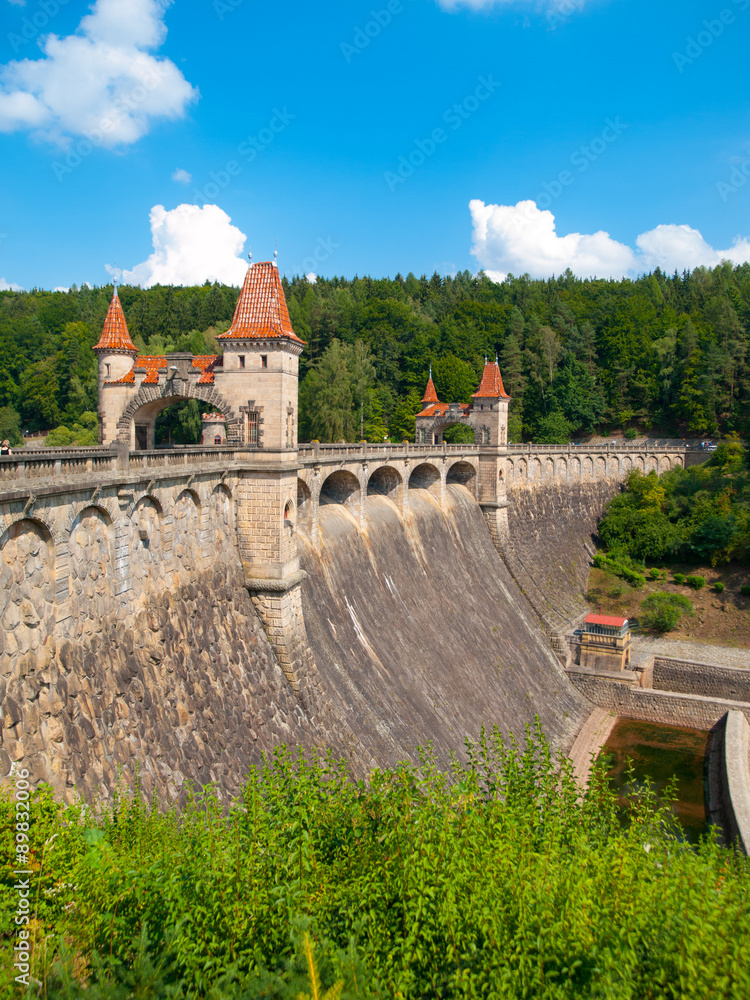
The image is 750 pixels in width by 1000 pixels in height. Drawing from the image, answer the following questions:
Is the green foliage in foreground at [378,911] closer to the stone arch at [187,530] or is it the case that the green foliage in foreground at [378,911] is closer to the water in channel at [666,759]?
the stone arch at [187,530]

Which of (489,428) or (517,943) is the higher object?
(489,428)

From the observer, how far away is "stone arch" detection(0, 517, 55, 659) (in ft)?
41.4

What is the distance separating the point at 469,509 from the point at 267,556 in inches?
1040

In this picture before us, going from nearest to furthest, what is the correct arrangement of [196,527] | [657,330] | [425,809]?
[425,809] → [196,527] → [657,330]

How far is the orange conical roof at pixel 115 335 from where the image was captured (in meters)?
25.9

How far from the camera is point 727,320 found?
86875 mm

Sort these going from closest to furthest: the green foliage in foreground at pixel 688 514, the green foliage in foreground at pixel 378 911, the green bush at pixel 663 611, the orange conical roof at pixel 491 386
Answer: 1. the green foliage in foreground at pixel 378 911
2. the orange conical roof at pixel 491 386
3. the green bush at pixel 663 611
4. the green foliage in foreground at pixel 688 514

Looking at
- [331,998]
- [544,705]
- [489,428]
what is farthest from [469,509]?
[331,998]

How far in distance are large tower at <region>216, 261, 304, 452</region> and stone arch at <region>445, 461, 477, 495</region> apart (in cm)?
2682

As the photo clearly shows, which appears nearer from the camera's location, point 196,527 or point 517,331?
point 196,527

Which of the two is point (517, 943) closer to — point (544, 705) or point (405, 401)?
point (544, 705)

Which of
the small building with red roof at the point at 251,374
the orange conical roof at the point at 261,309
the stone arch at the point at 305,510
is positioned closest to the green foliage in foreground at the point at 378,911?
the small building with red roof at the point at 251,374

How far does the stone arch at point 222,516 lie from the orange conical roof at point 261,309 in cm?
523

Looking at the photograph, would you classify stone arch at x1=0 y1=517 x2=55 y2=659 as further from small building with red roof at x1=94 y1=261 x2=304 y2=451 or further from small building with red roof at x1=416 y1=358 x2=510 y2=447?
small building with red roof at x1=416 y1=358 x2=510 y2=447
